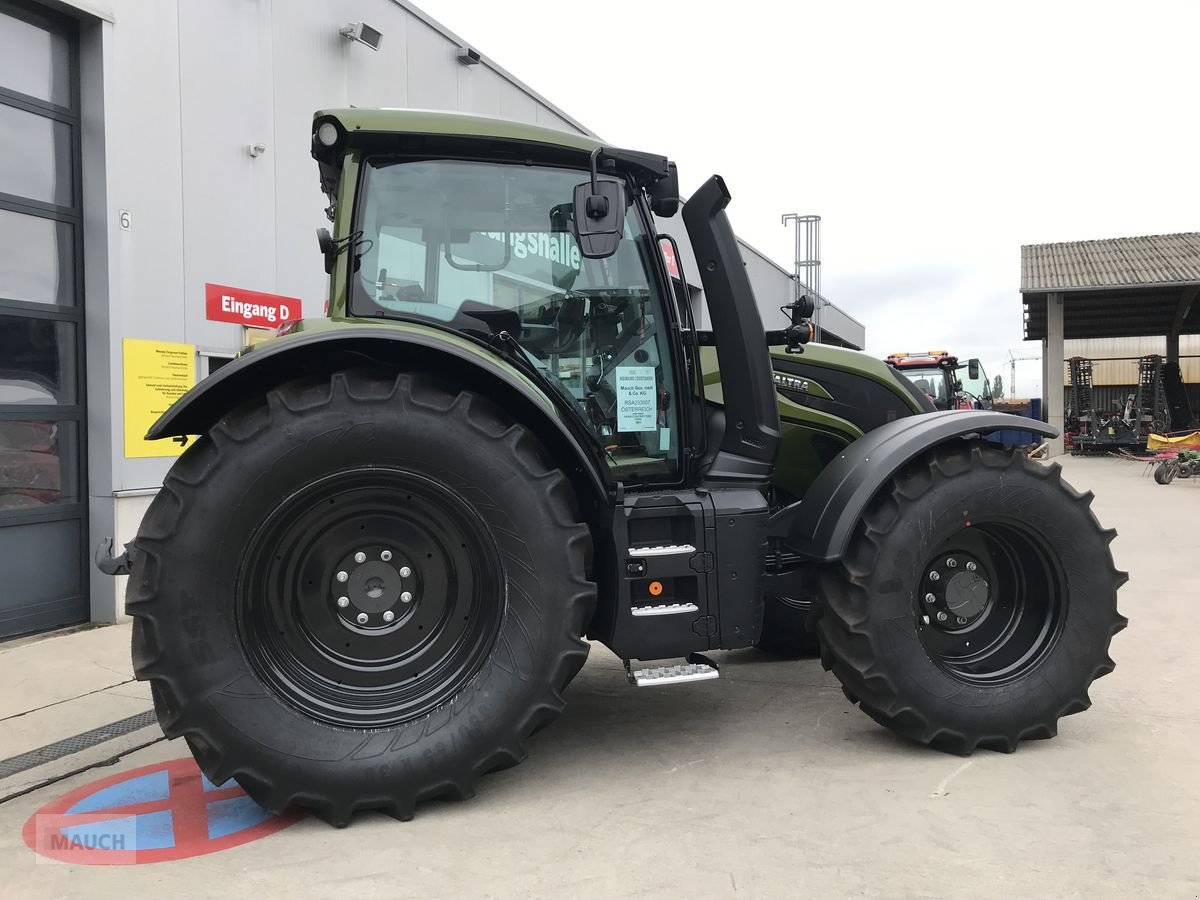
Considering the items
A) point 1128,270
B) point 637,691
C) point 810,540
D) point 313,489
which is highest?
point 1128,270

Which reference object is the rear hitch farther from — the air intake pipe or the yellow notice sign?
the yellow notice sign

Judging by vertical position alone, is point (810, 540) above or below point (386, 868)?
above

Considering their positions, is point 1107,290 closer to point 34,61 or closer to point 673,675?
point 673,675

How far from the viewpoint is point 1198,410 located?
1241 inches

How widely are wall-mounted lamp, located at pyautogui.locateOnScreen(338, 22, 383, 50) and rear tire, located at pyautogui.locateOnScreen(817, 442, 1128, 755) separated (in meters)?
6.59

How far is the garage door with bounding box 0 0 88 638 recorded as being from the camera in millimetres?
5367

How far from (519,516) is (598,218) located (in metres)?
1.10

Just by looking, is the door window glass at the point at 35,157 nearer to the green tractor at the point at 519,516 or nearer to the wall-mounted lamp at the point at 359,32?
the wall-mounted lamp at the point at 359,32

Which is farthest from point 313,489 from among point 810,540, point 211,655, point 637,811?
A: point 810,540

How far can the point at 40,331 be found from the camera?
556 cm

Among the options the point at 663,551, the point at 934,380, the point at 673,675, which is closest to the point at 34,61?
the point at 663,551

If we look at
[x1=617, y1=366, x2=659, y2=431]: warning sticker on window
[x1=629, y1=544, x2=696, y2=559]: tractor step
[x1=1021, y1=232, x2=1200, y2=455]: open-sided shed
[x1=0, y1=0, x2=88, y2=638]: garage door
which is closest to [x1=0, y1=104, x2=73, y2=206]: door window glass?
[x1=0, y1=0, x2=88, y2=638]: garage door

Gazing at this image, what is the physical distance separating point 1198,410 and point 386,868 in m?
37.4

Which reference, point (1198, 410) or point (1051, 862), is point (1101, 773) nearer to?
Result: point (1051, 862)
